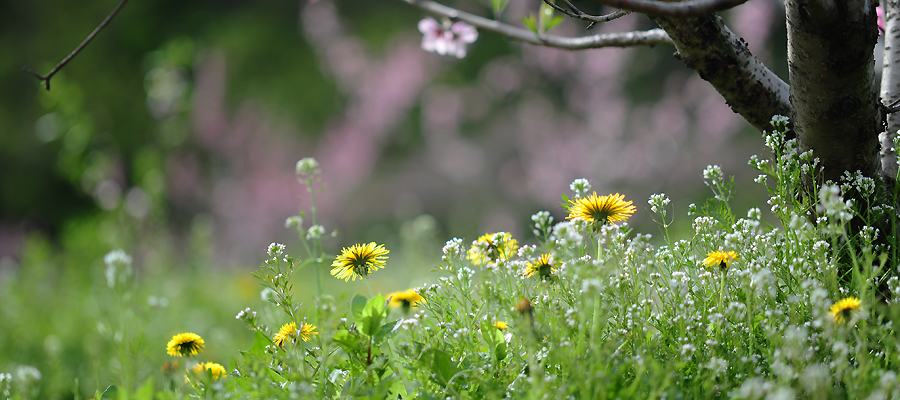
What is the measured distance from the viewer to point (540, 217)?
4.12 ft

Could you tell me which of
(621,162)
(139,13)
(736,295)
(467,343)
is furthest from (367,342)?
(139,13)

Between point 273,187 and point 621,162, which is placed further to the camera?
point 273,187

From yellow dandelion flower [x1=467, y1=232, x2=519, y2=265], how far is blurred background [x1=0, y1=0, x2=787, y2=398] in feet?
10.3

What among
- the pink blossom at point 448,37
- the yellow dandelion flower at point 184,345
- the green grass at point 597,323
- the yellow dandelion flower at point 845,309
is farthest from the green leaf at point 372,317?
the yellow dandelion flower at point 845,309

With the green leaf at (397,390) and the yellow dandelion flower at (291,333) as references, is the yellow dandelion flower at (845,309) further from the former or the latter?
the yellow dandelion flower at (291,333)

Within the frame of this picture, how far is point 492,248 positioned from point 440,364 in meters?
0.31

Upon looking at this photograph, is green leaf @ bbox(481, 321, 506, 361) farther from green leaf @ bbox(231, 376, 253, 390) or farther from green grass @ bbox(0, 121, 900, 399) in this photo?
green leaf @ bbox(231, 376, 253, 390)

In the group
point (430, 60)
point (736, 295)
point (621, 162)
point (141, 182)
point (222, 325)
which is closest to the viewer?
point (736, 295)

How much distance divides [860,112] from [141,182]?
4325 mm

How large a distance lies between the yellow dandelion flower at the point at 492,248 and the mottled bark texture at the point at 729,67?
542 mm

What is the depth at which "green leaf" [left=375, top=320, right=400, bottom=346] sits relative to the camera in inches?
41.7

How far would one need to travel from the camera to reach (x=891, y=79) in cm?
140

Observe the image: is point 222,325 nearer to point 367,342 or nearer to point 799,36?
point 367,342

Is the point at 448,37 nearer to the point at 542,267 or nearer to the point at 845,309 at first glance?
the point at 542,267
